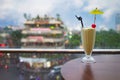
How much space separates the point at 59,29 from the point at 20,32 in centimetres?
57

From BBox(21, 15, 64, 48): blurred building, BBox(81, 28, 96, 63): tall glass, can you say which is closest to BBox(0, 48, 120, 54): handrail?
BBox(21, 15, 64, 48): blurred building

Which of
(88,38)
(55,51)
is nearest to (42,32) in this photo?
(55,51)

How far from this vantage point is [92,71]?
1.40 meters

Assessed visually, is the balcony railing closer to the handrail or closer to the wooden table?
the handrail

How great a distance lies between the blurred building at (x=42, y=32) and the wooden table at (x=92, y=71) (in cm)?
129

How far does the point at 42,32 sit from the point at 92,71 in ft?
5.45

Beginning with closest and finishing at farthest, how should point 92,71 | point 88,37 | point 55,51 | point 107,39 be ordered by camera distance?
1. point 92,71
2. point 88,37
3. point 55,51
4. point 107,39

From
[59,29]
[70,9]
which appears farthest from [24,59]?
[70,9]

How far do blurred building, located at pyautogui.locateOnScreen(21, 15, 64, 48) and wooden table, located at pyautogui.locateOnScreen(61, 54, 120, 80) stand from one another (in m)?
1.29

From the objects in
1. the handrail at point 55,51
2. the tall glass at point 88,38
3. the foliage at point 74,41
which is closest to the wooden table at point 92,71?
the tall glass at point 88,38

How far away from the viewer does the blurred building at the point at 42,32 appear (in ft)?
9.69

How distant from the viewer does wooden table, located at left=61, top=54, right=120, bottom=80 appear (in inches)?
49.6

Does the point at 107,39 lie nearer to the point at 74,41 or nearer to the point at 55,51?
the point at 74,41

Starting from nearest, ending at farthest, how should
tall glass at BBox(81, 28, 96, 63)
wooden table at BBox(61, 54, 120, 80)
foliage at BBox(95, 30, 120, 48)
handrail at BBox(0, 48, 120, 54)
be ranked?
wooden table at BBox(61, 54, 120, 80) → tall glass at BBox(81, 28, 96, 63) → handrail at BBox(0, 48, 120, 54) → foliage at BBox(95, 30, 120, 48)
